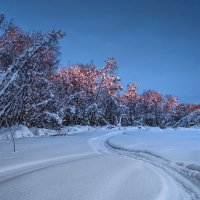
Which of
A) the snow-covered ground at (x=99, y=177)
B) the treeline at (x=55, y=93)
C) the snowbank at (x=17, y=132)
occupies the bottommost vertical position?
the snow-covered ground at (x=99, y=177)

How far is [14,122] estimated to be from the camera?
1426 cm

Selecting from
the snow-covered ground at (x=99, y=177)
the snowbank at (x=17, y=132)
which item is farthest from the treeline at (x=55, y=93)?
the snow-covered ground at (x=99, y=177)

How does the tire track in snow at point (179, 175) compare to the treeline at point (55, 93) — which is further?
the treeline at point (55, 93)

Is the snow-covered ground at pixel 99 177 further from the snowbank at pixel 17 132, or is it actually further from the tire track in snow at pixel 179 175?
the snowbank at pixel 17 132

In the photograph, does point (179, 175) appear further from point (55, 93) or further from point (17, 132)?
point (55, 93)

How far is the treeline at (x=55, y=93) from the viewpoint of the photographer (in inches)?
441

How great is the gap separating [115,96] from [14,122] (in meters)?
16.7

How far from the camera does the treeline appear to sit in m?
11.2

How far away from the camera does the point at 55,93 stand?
809 inches

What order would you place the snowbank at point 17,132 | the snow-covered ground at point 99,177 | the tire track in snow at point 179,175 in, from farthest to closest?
1. the snowbank at point 17,132
2. the tire track in snow at point 179,175
3. the snow-covered ground at point 99,177

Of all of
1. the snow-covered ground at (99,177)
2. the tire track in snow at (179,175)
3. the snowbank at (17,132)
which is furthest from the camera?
the snowbank at (17,132)

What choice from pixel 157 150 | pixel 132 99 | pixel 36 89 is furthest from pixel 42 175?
pixel 132 99

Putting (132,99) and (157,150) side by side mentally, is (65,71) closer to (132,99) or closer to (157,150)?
(132,99)

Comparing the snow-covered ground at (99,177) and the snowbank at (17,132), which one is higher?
the snowbank at (17,132)
